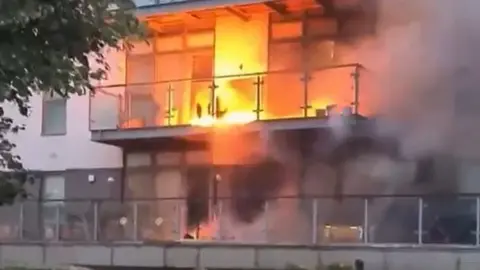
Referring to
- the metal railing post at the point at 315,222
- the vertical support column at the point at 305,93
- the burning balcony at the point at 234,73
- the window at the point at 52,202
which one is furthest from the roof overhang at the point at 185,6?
the window at the point at 52,202

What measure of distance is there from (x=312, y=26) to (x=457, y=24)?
293 centimetres

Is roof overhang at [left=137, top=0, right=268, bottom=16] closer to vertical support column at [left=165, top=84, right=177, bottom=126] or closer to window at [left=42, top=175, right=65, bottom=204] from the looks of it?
vertical support column at [left=165, top=84, right=177, bottom=126]

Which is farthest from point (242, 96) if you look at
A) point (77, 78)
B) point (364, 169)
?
point (77, 78)

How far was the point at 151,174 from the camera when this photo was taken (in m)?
19.9

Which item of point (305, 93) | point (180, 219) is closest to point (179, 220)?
point (180, 219)

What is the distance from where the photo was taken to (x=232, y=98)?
725 inches

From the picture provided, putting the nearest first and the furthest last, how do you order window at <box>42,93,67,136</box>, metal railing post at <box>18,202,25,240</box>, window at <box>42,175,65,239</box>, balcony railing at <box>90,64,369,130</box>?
1. balcony railing at <box>90,64,369,130</box>
2. window at <box>42,175,65,239</box>
3. metal railing post at <box>18,202,25,240</box>
4. window at <box>42,93,67,136</box>

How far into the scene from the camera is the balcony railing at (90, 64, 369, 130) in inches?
674

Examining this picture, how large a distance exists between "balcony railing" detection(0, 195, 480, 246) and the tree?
19.7 ft

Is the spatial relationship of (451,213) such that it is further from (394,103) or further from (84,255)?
(84,255)

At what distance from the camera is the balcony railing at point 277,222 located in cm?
1548

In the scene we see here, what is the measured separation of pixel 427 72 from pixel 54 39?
772 cm

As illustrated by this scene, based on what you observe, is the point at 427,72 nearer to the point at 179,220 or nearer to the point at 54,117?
the point at 179,220

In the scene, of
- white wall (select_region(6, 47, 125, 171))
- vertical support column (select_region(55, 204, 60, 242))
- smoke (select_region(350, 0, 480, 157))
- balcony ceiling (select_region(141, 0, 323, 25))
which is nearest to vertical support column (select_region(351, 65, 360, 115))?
smoke (select_region(350, 0, 480, 157))
